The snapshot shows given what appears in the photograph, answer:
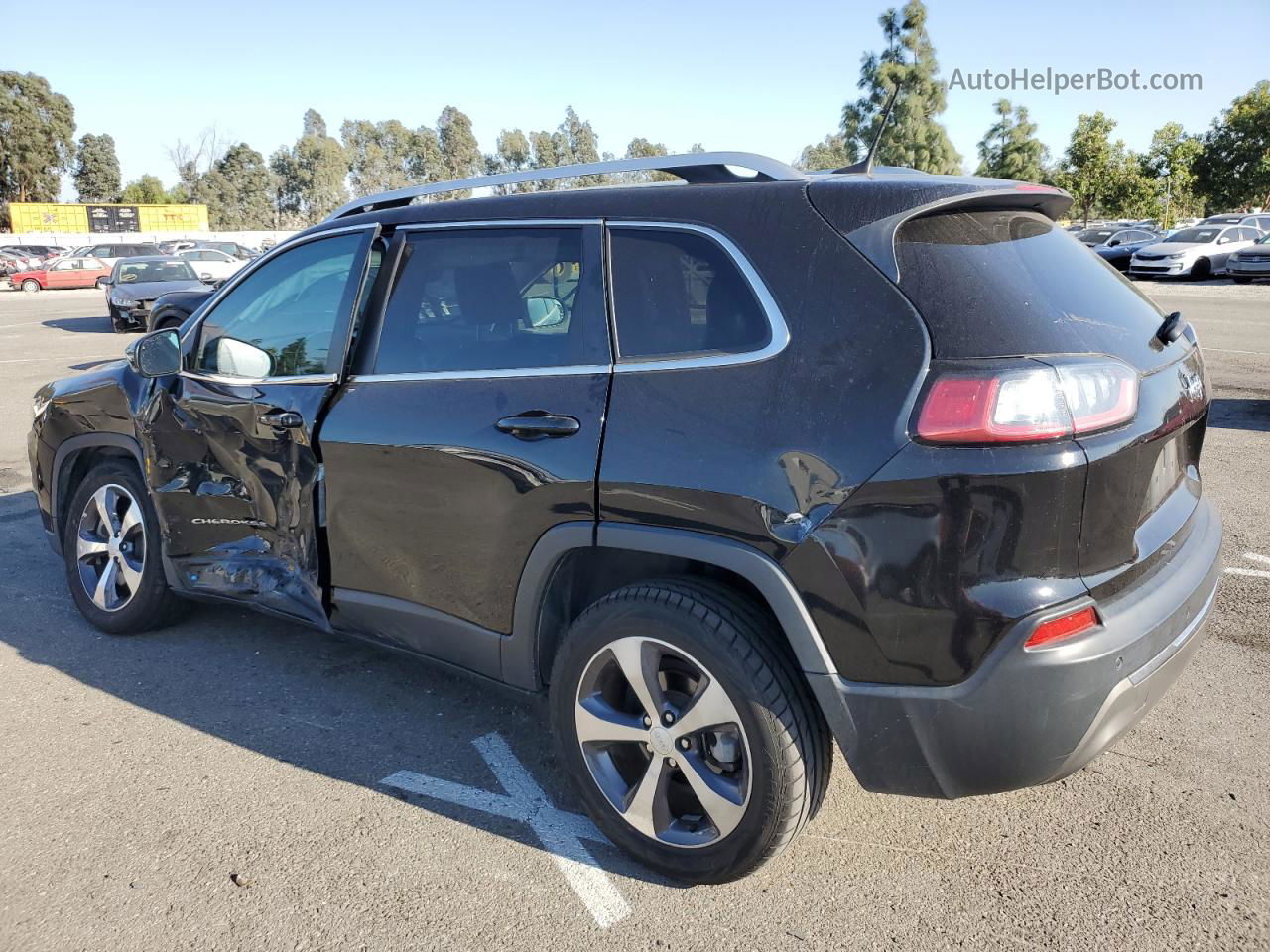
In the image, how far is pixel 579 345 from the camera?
111 inches

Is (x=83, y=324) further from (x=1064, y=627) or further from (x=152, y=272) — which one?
(x=1064, y=627)

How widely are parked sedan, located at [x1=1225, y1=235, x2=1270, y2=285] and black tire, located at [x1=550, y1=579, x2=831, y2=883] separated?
2949 cm

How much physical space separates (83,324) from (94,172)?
79.4 metres

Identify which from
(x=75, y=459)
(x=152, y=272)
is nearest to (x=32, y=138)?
(x=152, y=272)

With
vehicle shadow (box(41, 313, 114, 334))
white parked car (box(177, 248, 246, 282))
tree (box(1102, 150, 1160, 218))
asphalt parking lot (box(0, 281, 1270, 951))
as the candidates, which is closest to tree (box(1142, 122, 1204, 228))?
tree (box(1102, 150, 1160, 218))

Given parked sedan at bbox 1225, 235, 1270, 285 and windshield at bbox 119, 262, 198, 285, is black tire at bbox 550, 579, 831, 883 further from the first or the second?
parked sedan at bbox 1225, 235, 1270, 285

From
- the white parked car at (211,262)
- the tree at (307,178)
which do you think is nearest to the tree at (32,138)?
the tree at (307,178)

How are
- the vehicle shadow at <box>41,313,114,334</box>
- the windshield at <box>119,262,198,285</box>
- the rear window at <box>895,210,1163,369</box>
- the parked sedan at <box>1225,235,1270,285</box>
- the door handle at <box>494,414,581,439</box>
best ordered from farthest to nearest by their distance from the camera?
1. the parked sedan at <box>1225,235,1270,285</box>
2. the vehicle shadow at <box>41,313,114,334</box>
3. the windshield at <box>119,262,198,285</box>
4. the door handle at <box>494,414,581,439</box>
5. the rear window at <box>895,210,1163,369</box>

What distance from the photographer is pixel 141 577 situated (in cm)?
424

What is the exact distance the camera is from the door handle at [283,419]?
3428mm

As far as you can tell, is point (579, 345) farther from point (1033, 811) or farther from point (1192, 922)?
point (1192, 922)

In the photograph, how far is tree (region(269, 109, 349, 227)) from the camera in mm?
103875

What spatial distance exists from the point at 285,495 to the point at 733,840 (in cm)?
202

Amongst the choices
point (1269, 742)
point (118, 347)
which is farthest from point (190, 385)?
point (118, 347)
